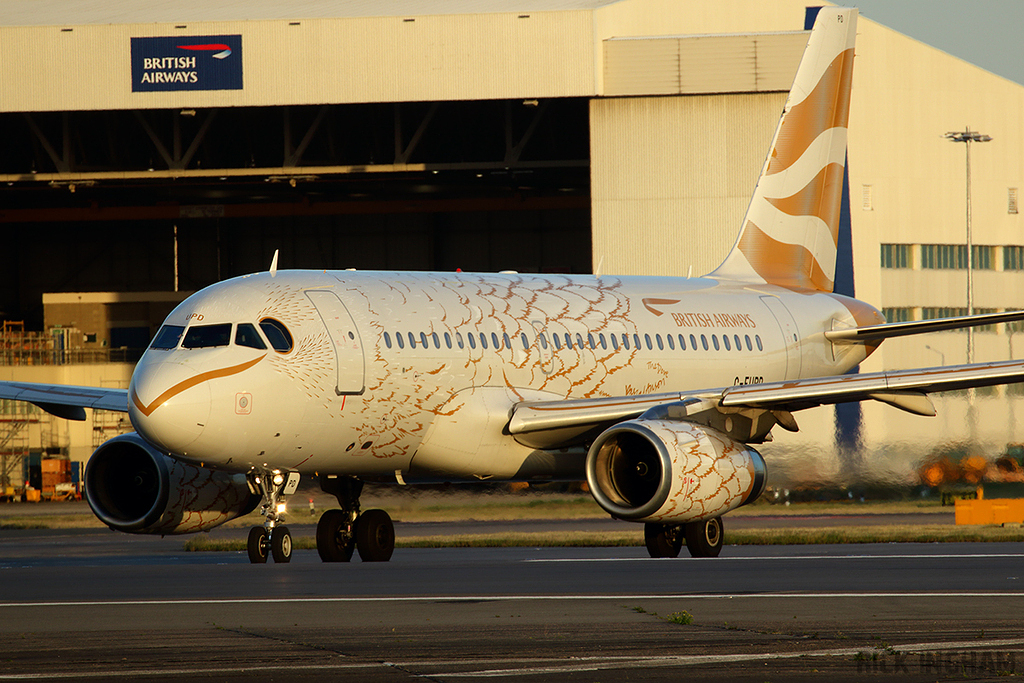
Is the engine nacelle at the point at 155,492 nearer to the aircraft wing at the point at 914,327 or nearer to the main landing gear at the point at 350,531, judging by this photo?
the main landing gear at the point at 350,531

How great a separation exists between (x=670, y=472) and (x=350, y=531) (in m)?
5.17

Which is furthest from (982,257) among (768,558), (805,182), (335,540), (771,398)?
(335,540)

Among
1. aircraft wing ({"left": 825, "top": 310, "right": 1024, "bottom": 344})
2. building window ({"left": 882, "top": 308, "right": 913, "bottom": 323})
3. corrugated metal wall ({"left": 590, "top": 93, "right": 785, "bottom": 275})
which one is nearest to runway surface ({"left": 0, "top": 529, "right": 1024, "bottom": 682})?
aircraft wing ({"left": 825, "top": 310, "right": 1024, "bottom": 344})

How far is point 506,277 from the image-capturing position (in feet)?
72.8

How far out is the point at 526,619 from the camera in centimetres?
1202

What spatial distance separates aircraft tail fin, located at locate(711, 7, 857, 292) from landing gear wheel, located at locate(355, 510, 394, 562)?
9.86 m

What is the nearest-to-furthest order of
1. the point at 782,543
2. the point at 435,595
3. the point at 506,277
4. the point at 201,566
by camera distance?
A: the point at 435,595, the point at 201,566, the point at 506,277, the point at 782,543

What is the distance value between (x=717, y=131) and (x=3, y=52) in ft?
68.3

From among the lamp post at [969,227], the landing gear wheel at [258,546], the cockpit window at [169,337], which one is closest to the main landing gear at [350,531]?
the landing gear wheel at [258,546]

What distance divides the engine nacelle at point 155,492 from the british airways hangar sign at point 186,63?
69.9 feet

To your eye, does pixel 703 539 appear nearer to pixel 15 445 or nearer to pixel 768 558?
pixel 768 558

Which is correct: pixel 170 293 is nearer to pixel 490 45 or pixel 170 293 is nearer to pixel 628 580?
pixel 490 45

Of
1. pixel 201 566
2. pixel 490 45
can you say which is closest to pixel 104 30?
pixel 490 45

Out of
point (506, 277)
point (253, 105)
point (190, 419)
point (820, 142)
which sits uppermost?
point (253, 105)
